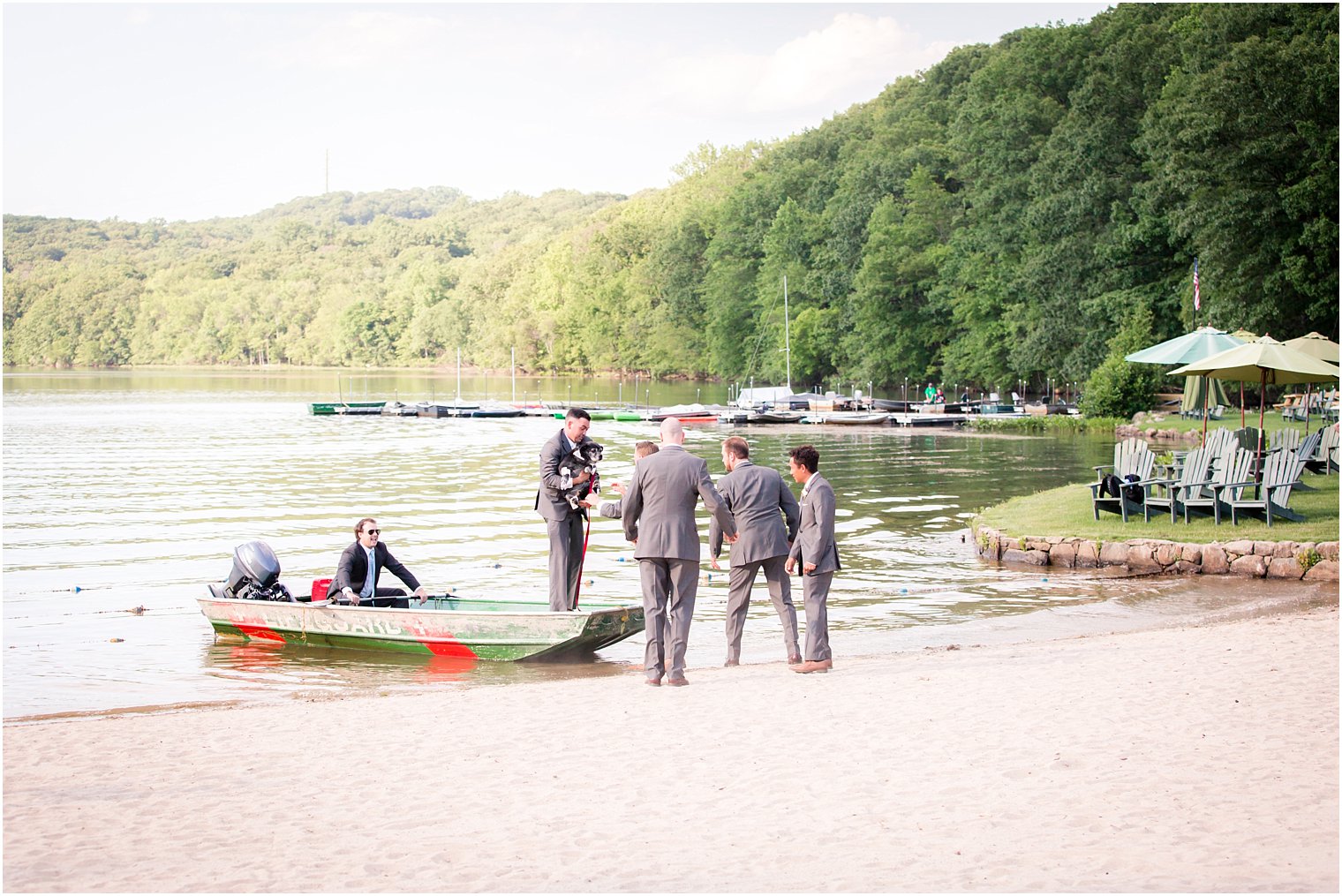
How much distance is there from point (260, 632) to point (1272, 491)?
46.5 feet

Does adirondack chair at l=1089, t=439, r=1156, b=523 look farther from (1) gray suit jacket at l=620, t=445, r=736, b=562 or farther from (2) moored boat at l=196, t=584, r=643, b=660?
(1) gray suit jacket at l=620, t=445, r=736, b=562

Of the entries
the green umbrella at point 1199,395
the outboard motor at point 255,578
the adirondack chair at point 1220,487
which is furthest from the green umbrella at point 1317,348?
the outboard motor at point 255,578

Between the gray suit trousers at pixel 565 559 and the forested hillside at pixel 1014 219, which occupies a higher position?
the forested hillside at pixel 1014 219

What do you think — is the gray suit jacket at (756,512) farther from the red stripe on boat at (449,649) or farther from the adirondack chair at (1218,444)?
the adirondack chair at (1218,444)

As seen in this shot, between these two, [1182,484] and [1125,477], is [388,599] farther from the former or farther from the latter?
[1125,477]

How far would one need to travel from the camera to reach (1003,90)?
229 ft

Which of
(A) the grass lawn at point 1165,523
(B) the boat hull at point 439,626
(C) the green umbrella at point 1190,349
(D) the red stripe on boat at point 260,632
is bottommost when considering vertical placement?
(D) the red stripe on boat at point 260,632

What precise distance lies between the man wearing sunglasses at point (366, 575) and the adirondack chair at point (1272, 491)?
39.0ft

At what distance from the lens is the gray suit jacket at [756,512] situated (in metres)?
10.8

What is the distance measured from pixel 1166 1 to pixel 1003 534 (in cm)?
5334

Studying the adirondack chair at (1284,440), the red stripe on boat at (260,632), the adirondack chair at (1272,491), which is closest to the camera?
the red stripe on boat at (260,632)

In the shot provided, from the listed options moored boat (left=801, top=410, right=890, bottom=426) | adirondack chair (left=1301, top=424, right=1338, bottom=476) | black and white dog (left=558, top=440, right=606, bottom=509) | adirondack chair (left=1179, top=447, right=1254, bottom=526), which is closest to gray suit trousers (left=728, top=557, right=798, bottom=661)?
black and white dog (left=558, top=440, right=606, bottom=509)

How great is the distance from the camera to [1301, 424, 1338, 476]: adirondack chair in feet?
78.8

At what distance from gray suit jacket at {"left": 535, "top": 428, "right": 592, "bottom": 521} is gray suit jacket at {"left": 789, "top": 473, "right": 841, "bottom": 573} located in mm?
2443
